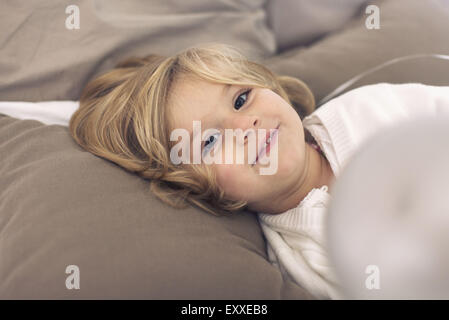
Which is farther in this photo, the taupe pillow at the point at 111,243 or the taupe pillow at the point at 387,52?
the taupe pillow at the point at 387,52

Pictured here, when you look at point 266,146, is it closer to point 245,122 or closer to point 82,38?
point 245,122

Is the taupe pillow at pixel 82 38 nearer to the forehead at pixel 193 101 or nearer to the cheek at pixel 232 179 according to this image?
the forehead at pixel 193 101

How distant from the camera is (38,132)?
73 centimetres

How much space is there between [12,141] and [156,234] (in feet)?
1.07

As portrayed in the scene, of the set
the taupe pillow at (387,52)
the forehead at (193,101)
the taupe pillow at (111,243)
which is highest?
the taupe pillow at (387,52)

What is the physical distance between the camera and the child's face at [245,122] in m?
0.69

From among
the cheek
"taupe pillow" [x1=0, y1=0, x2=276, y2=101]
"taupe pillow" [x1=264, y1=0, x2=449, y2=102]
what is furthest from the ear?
the cheek

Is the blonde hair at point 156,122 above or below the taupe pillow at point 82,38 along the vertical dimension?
below

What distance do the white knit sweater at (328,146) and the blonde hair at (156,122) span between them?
9 cm

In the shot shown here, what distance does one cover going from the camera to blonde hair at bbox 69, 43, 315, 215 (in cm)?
69

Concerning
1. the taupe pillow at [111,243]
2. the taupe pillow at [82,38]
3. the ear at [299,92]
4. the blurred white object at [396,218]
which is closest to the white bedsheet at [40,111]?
the taupe pillow at [82,38]

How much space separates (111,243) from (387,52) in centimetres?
71

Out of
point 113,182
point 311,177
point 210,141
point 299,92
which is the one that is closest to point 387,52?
point 299,92

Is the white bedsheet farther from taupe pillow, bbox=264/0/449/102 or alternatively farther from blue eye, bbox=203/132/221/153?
taupe pillow, bbox=264/0/449/102
